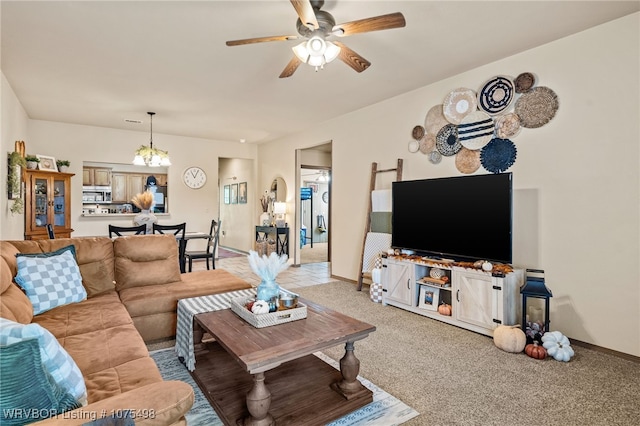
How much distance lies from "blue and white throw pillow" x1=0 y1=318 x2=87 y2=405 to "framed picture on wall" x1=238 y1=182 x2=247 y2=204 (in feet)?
25.1

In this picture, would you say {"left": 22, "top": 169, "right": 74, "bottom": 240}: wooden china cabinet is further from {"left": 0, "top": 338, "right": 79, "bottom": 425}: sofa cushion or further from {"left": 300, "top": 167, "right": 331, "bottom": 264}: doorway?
{"left": 300, "top": 167, "right": 331, "bottom": 264}: doorway

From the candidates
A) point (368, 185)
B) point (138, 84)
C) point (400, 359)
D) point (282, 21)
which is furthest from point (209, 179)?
point (400, 359)

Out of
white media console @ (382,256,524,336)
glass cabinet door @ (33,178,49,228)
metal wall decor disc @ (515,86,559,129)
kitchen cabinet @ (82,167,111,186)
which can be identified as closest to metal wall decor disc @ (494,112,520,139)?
metal wall decor disc @ (515,86,559,129)

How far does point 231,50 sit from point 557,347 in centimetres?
382

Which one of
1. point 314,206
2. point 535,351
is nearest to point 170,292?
point 535,351

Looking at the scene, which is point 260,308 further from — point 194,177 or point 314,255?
point 314,255

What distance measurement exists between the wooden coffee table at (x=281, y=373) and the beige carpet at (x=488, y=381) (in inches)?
16.6

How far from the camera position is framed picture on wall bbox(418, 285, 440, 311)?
3648 millimetres

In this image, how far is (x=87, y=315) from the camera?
236cm

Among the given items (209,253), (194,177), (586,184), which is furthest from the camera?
(194,177)

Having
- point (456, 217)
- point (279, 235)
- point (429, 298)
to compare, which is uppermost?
point (456, 217)

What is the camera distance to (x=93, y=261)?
2979 mm

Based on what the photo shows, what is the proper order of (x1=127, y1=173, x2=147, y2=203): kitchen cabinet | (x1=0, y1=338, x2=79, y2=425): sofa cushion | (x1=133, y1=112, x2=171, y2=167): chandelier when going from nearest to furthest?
(x1=0, y1=338, x2=79, y2=425): sofa cushion < (x1=133, y1=112, x2=171, y2=167): chandelier < (x1=127, y1=173, x2=147, y2=203): kitchen cabinet

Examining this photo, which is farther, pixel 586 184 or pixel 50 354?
pixel 586 184
